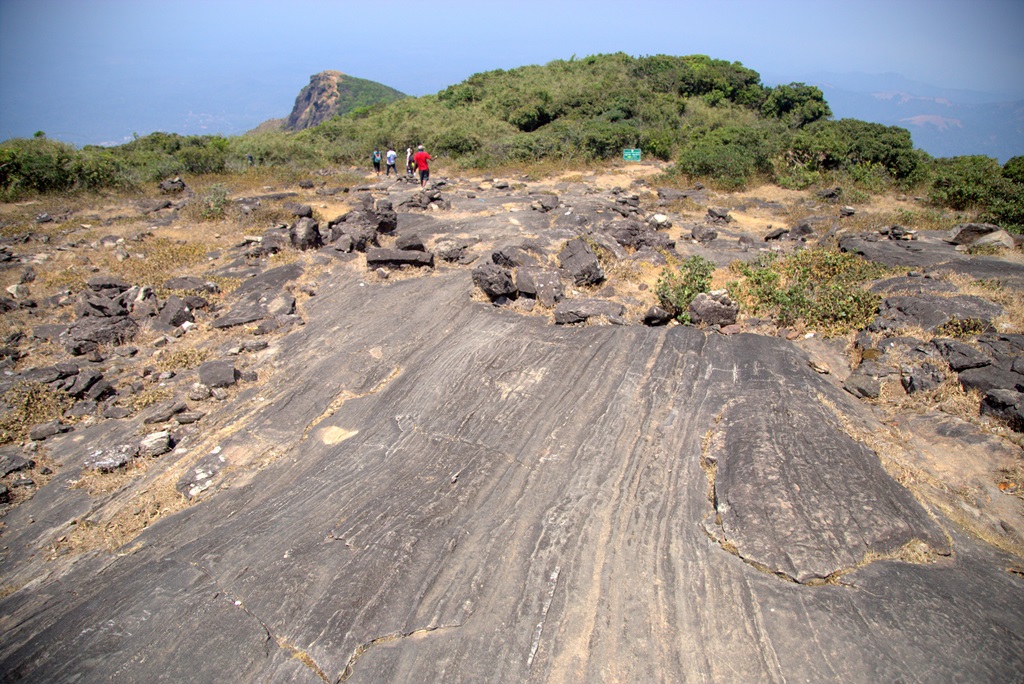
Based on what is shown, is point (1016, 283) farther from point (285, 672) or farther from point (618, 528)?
point (285, 672)

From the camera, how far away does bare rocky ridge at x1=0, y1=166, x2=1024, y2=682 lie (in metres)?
3.99

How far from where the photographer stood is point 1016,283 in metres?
9.23

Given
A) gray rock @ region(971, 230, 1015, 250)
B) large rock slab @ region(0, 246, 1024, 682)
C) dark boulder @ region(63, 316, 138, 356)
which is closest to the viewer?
large rock slab @ region(0, 246, 1024, 682)

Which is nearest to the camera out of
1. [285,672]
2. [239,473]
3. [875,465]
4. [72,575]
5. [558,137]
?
[285,672]

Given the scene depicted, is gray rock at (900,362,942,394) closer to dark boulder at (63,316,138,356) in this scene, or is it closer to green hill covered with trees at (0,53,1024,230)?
green hill covered with trees at (0,53,1024,230)

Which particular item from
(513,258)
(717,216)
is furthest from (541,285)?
(717,216)

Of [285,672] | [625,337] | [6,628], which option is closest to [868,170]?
[625,337]

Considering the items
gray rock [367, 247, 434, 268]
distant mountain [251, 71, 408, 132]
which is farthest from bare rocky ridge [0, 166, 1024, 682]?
distant mountain [251, 71, 408, 132]

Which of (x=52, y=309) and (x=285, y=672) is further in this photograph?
(x=52, y=309)

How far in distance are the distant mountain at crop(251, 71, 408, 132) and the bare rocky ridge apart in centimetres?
6870

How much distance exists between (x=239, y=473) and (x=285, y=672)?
2.82 metres

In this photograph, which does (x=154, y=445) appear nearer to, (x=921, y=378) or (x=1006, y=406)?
(x=921, y=378)

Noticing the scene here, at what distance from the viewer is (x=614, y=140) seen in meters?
26.0

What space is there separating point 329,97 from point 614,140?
6072 cm
